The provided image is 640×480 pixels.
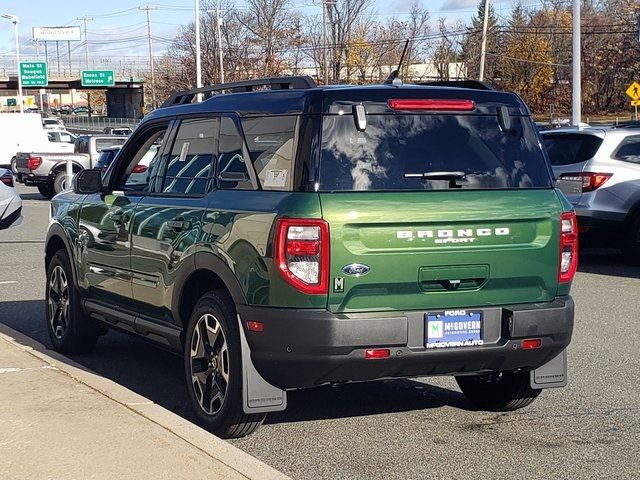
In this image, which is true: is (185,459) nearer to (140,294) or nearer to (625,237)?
(140,294)

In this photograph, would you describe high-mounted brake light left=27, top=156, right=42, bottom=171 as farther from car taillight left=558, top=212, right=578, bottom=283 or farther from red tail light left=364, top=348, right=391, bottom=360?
red tail light left=364, top=348, right=391, bottom=360

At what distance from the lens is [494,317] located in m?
5.89

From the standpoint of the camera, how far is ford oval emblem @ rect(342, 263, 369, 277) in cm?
555

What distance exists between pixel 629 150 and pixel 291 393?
8.22 metres

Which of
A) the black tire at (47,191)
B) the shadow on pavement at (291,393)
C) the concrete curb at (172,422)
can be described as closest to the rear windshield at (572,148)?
the shadow on pavement at (291,393)

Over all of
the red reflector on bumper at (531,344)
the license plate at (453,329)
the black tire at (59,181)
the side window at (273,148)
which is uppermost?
the side window at (273,148)

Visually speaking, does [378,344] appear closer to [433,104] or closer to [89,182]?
[433,104]

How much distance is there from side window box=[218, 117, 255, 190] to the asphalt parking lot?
1505mm

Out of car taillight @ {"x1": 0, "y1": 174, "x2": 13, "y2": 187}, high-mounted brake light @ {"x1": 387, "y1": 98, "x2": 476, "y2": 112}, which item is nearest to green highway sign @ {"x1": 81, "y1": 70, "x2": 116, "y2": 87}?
car taillight @ {"x1": 0, "y1": 174, "x2": 13, "y2": 187}

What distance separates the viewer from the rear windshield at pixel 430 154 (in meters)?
5.74

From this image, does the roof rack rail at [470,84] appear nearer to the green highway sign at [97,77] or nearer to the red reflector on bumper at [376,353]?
the red reflector on bumper at [376,353]

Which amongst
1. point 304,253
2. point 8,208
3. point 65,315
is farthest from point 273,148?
point 8,208

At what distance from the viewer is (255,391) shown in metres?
5.84

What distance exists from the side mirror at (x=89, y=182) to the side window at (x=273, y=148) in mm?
2074
